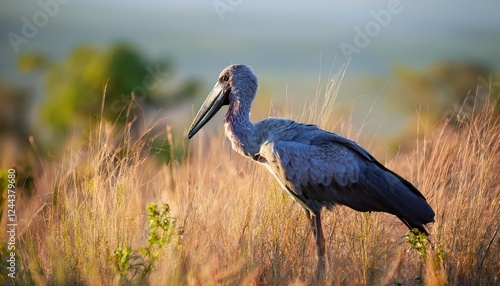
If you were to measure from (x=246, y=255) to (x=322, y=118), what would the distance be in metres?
1.51

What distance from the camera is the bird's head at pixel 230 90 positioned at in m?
6.28

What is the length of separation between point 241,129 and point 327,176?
81 cm

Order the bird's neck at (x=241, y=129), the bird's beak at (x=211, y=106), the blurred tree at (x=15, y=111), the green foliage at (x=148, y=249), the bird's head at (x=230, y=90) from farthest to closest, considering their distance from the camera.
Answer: the blurred tree at (x=15, y=111) → the bird's beak at (x=211, y=106) → the bird's head at (x=230, y=90) → the bird's neck at (x=241, y=129) → the green foliage at (x=148, y=249)

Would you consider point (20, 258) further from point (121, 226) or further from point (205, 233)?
point (205, 233)

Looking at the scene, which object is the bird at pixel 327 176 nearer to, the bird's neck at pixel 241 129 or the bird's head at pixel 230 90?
the bird's neck at pixel 241 129

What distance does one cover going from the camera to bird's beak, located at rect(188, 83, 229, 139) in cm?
650

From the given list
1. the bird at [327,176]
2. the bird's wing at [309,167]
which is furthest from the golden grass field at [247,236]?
the bird's wing at [309,167]

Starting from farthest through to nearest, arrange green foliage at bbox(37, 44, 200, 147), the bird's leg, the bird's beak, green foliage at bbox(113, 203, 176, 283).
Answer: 1. green foliage at bbox(37, 44, 200, 147)
2. the bird's beak
3. the bird's leg
4. green foliage at bbox(113, 203, 176, 283)

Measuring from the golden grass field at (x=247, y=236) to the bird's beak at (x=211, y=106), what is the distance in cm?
49

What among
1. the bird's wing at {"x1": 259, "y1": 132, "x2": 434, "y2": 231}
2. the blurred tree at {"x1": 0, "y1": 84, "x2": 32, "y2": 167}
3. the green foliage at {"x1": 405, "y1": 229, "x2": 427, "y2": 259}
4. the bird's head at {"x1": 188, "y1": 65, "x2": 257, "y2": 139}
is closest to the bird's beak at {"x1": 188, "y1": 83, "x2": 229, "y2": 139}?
the bird's head at {"x1": 188, "y1": 65, "x2": 257, "y2": 139}

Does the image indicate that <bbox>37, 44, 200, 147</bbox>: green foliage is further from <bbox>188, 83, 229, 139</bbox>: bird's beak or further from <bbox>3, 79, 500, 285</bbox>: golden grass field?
<bbox>3, 79, 500, 285</bbox>: golden grass field

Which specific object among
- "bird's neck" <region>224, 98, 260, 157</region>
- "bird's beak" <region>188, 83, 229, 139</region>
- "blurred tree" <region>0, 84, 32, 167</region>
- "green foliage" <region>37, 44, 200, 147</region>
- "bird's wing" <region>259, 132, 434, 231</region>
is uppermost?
"green foliage" <region>37, 44, 200, 147</region>

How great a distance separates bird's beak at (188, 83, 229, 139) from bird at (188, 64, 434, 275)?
23.8 inches

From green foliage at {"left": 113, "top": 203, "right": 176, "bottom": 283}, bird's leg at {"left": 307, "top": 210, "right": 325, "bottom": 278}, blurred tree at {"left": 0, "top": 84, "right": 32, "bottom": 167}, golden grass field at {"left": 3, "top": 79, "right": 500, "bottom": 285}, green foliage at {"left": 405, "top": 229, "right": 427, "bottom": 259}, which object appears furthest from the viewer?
blurred tree at {"left": 0, "top": 84, "right": 32, "bottom": 167}
